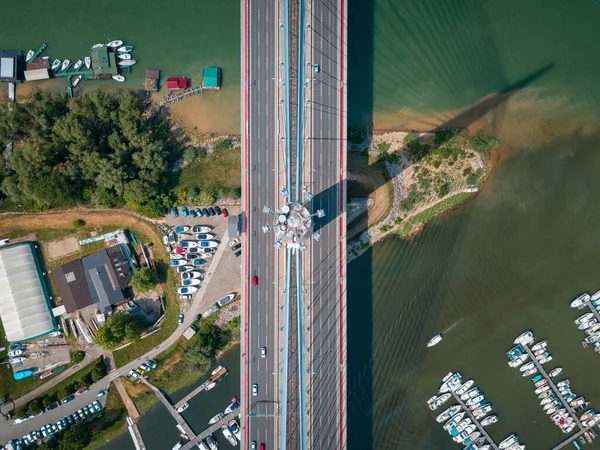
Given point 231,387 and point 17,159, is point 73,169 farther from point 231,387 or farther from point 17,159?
point 231,387

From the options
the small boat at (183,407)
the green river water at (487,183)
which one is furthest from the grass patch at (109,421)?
the green river water at (487,183)

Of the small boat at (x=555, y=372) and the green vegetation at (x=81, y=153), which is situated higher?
the green vegetation at (x=81, y=153)

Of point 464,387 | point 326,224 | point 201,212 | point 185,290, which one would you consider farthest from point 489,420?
point 201,212

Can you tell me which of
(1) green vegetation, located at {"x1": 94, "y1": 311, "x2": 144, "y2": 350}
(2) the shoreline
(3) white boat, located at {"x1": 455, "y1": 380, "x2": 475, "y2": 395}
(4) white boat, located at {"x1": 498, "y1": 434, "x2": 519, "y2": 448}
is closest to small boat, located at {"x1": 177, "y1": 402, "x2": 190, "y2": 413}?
(1) green vegetation, located at {"x1": 94, "y1": 311, "x2": 144, "y2": 350}

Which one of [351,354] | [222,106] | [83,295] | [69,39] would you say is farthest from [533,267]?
[69,39]

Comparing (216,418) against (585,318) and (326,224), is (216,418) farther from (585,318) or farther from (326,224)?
(585,318)

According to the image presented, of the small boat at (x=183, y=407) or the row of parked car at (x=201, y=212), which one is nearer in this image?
the row of parked car at (x=201, y=212)

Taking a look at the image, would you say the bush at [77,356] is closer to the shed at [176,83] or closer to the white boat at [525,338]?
the shed at [176,83]
